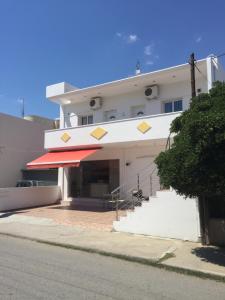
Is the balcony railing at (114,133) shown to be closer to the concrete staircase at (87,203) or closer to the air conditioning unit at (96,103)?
the air conditioning unit at (96,103)

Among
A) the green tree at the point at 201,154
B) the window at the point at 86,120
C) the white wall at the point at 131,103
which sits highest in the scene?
the white wall at the point at 131,103

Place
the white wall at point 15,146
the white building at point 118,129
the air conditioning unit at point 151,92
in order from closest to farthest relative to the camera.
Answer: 1. the white building at point 118,129
2. the air conditioning unit at point 151,92
3. the white wall at point 15,146

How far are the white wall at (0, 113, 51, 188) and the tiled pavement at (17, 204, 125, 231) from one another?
7.75 metres

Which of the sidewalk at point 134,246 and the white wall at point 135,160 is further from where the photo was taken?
the white wall at point 135,160

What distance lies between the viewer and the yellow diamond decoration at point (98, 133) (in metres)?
20.9

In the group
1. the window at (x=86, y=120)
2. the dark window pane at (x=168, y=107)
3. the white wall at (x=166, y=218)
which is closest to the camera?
the white wall at (x=166, y=218)

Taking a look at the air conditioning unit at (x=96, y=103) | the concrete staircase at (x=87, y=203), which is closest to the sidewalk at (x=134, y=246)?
the concrete staircase at (x=87, y=203)

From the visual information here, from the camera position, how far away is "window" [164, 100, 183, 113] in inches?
819

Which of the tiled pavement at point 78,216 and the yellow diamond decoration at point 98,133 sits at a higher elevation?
the yellow diamond decoration at point 98,133

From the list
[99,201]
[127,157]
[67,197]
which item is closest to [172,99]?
[127,157]

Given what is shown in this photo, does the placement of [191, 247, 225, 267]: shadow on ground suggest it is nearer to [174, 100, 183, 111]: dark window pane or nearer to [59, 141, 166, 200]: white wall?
[59, 141, 166, 200]: white wall

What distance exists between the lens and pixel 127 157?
22547 millimetres

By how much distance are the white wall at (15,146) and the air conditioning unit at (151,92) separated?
45.4ft

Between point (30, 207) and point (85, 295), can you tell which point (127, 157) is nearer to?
point (30, 207)
